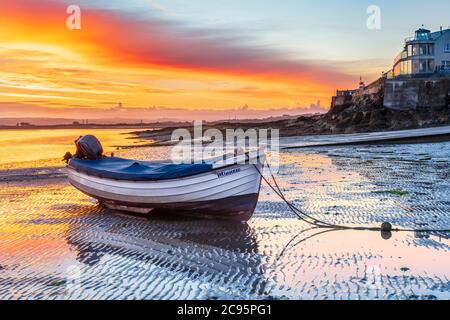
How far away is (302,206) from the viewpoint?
11172 mm

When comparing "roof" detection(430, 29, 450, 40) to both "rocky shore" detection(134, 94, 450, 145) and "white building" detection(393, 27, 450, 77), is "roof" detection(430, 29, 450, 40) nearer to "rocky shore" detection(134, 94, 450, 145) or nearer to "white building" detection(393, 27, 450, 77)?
"white building" detection(393, 27, 450, 77)

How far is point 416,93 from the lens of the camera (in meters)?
51.7

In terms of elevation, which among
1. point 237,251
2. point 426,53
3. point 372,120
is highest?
point 426,53

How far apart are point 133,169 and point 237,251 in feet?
13.8

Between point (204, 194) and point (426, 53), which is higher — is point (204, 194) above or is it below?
below

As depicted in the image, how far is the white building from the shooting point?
5791 cm

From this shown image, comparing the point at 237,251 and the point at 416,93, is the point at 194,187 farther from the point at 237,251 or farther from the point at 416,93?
the point at 416,93

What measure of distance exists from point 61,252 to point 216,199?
309 centimetres

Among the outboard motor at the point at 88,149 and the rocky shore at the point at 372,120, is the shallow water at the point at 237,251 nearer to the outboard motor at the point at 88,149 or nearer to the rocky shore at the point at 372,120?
the outboard motor at the point at 88,149

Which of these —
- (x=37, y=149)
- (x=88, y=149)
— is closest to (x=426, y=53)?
(x=37, y=149)

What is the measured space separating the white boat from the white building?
171ft

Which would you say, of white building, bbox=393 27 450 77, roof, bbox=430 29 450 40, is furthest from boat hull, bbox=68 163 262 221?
roof, bbox=430 29 450 40
